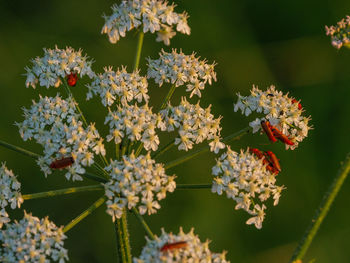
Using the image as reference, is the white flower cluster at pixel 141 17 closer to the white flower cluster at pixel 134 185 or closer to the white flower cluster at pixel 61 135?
the white flower cluster at pixel 61 135

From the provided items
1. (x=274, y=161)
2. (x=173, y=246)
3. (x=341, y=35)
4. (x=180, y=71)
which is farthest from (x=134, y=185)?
(x=341, y=35)

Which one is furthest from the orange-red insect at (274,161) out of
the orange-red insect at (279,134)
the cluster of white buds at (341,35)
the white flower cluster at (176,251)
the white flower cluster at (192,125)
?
the cluster of white buds at (341,35)

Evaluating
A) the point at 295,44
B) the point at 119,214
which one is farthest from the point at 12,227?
the point at 295,44

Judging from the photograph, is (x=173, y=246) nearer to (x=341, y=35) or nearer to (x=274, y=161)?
(x=274, y=161)

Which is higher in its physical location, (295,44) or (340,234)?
(295,44)

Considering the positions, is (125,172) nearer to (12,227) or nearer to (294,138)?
(12,227)

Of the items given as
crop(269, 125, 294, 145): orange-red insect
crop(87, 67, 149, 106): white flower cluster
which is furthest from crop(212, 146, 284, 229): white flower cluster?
crop(87, 67, 149, 106): white flower cluster

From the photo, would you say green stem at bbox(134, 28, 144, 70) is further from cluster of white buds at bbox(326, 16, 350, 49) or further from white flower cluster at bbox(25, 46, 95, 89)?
cluster of white buds at bbox(326, 16, 350, 49)
